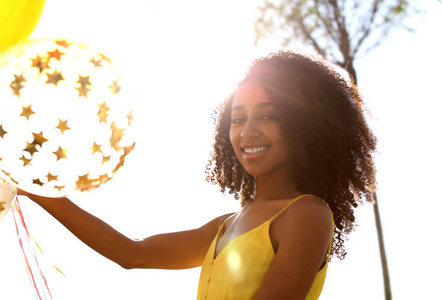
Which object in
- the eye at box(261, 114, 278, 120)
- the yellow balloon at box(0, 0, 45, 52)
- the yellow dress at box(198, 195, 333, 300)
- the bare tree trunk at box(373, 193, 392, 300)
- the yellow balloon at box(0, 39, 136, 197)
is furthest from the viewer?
the bare tree trunk at box(373, 193, 392, 300)

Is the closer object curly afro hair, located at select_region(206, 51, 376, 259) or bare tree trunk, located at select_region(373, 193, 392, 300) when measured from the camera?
curly afro hair, located at select_region(206, 51, 376, 259)

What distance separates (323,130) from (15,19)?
629 millimetres

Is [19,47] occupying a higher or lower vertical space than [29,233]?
higher

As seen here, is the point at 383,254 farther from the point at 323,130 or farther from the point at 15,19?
the point at 15,19

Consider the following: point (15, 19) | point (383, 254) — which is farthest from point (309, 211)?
point (383, 254)

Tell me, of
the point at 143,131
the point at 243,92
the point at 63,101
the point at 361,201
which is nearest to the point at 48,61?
the point at 63,101

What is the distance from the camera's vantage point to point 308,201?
970 mm

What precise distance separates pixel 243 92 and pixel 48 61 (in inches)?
17.7

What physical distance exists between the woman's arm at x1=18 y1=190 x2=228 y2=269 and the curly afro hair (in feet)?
0.89

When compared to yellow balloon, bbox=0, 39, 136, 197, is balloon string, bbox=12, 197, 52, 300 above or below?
below

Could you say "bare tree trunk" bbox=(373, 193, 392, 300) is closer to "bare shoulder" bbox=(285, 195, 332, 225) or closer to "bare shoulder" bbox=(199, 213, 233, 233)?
"bare shoulder" bbox=(199, 213, 233, 233)

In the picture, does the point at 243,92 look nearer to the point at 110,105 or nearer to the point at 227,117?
the point at 227,117

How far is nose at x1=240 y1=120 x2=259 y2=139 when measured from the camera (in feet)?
3.39

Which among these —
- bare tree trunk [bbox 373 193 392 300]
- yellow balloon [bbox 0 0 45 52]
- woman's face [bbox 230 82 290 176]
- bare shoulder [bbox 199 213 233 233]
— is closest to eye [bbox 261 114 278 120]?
woman's face [bbox 230 82 290 176]
